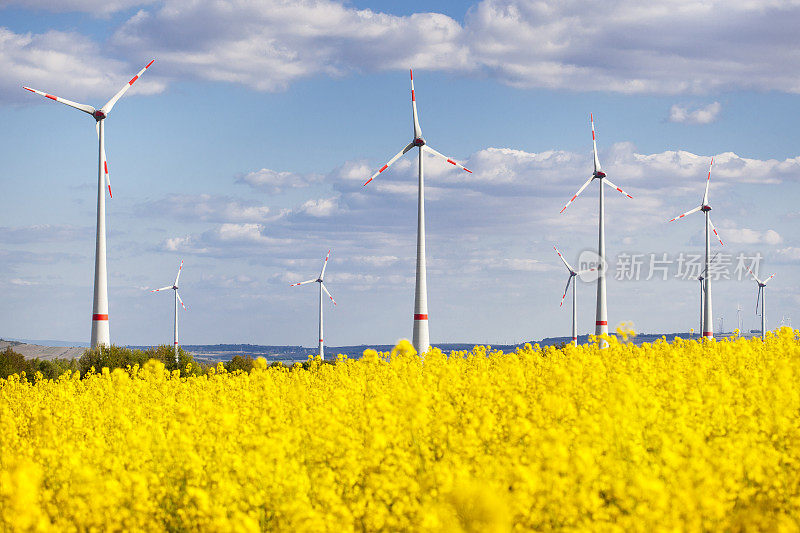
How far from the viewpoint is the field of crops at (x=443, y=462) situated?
816 cm

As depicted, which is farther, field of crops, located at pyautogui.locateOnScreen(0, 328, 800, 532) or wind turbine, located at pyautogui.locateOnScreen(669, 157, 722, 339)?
wind turbine, located at pyautogui.locateOnScreen(669, 157, 722, 339)

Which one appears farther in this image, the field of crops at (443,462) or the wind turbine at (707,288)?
the wind turbine at (707,288)

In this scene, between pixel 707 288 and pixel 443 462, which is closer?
pixel 443 462

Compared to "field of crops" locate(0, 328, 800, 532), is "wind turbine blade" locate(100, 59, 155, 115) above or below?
above

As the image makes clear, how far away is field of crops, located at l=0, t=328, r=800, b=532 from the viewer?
816 centimetres

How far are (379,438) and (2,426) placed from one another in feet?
31.6

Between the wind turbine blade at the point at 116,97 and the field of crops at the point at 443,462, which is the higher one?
the wind turbine blade at the point at 116,97

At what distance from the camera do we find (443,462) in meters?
9.85

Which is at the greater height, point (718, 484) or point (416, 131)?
point (416, 131)

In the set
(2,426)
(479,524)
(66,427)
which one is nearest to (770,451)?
(479,524)

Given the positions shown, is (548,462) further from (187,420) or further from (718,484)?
(187,420)

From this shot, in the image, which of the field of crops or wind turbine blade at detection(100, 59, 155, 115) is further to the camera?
wind turbine blade at detection(100, 59, 155, 115)

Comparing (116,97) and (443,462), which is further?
(116,97)

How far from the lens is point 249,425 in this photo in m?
12.5
